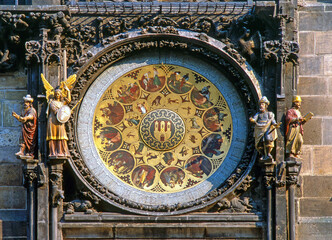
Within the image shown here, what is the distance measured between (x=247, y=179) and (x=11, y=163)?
430 centimetres

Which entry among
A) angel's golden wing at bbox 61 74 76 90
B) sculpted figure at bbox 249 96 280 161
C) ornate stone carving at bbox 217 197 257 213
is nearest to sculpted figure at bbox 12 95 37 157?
angel's golden wing at bbox 61 74 76 90

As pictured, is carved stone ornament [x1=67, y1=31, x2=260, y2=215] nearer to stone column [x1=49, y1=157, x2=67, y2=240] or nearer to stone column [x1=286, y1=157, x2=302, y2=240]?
stone column [x1=49, y1=157, x2=67, y2=240]

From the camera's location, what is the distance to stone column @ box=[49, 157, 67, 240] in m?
17.4

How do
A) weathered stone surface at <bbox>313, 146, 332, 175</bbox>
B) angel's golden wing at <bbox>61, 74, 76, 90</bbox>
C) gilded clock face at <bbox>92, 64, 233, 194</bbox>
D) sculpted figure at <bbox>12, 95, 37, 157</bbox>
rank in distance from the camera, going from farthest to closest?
gilded clock face at <bbox>92, 64, 233, 194</bbox> → weathered stone surface at <bbox>313, 146, 332, 175</bbox> → angel's golden wing at <bbox>61, 74, 76, 90</bbox> → sculpted figure at <bbox>12, 95, 37, 157</bbox>

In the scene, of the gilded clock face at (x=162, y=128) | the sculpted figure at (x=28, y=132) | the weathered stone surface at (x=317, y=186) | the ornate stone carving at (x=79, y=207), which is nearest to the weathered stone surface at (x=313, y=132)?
the weathered stone surface at (x=317, y=186)

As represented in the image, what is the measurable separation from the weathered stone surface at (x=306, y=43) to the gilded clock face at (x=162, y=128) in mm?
1753

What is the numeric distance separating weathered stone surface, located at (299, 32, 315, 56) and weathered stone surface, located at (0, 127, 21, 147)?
17.9 feet

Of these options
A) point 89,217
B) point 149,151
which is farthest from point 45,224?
point 149,151

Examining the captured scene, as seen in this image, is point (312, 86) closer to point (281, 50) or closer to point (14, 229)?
point (281, 50)

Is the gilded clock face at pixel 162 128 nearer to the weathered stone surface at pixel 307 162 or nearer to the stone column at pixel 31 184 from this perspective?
the stone column at pixel 31 184

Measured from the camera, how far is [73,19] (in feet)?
59.5

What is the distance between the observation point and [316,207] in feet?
58.3

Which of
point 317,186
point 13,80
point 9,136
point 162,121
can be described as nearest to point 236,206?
point 317,186

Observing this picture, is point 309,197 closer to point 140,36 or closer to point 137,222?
point 137,222
